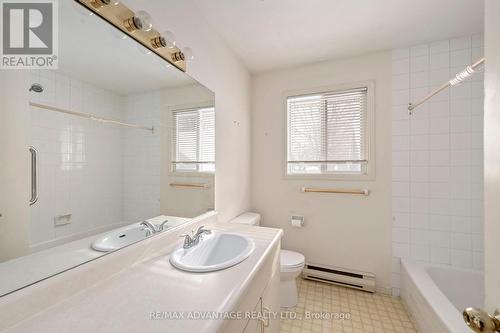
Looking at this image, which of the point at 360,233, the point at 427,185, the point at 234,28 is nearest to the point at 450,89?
the point at 427,185

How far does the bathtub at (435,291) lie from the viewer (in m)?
1.36

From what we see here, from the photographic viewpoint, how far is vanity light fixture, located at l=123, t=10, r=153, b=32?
3.15 feet

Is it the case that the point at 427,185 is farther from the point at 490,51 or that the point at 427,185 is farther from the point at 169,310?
the point at 169,310

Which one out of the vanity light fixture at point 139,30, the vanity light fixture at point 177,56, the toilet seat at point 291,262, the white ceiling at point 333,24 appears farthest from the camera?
the toilet seat at point 291,262

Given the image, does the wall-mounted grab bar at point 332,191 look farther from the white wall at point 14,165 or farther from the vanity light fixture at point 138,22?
the white wall at point 14,165

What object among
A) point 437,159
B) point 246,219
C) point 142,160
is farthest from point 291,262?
point 437,159

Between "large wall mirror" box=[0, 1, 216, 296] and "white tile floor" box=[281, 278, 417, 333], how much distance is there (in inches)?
51.2

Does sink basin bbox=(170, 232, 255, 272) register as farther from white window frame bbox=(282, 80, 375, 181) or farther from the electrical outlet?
white window frame bbox=(282, 80, 375, 181)

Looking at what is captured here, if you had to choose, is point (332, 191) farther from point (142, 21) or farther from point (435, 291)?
point (142, 21)

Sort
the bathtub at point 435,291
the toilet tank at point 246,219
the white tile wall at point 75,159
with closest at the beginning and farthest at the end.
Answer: the white tile wall at point 75,159
the bathtub at point 435,291
the toilet tank at point 246,219

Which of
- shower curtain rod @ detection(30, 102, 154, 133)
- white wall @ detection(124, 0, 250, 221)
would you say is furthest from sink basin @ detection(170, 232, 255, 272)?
shower curtain rod @ detection(30, 102, 154, 133)

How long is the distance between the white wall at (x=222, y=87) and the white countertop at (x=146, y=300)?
0.86m

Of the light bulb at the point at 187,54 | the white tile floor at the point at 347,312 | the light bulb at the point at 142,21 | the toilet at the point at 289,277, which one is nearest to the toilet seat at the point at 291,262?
the toilet at the point at 289,277

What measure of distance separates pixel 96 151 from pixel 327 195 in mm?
1996
